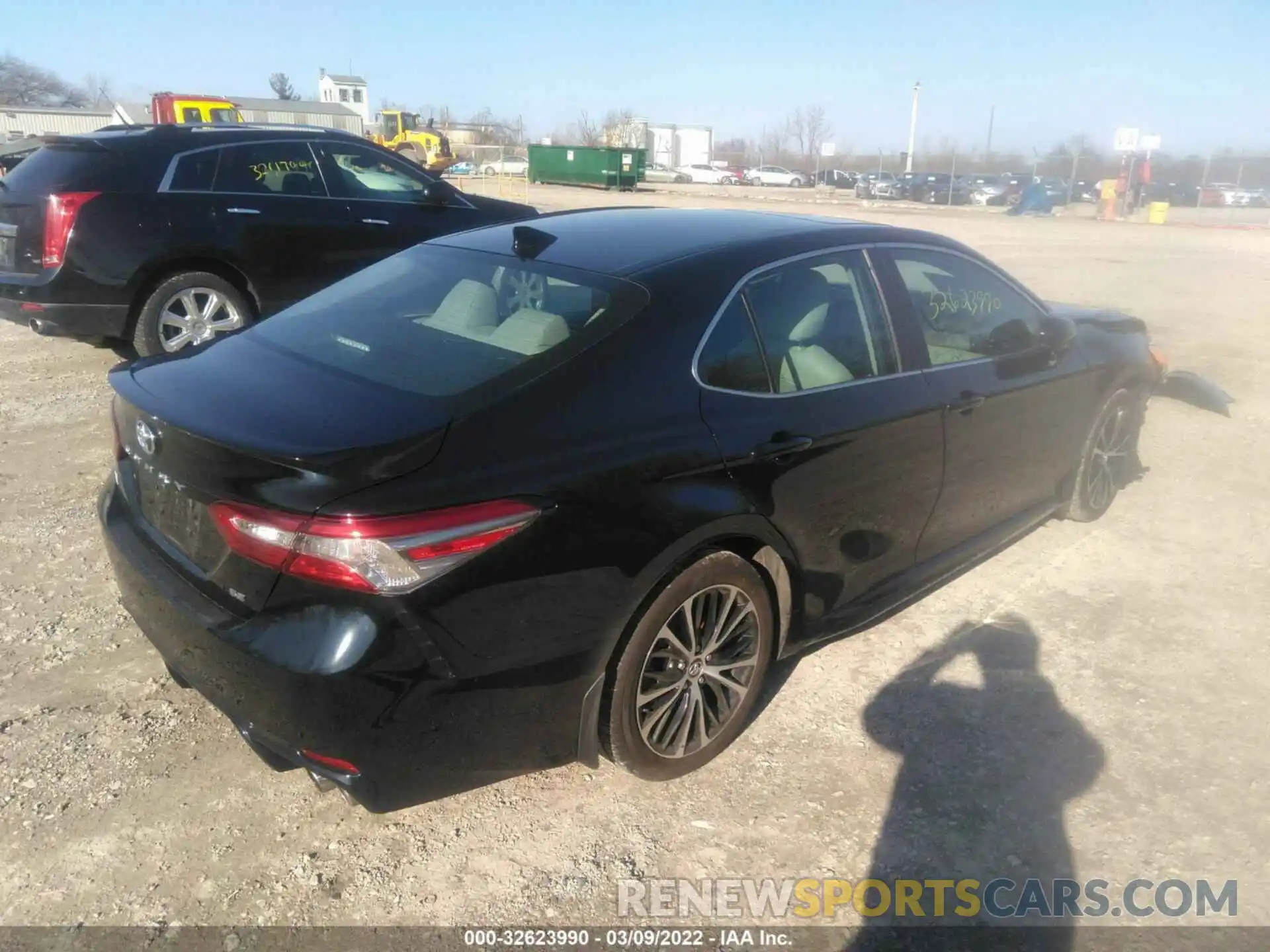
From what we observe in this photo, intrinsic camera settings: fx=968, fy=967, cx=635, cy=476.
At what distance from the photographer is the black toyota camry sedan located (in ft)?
7.43

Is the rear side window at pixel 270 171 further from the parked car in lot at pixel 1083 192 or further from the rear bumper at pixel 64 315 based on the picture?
the parked car in lot at pixel 1083 192

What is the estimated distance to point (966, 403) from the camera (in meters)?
3.72

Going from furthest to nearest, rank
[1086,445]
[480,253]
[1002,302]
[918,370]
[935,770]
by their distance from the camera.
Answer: [1086,445], [1002,302], [918,370], [480,253], [935,770]

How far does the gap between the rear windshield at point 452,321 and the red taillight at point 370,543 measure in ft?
1.48

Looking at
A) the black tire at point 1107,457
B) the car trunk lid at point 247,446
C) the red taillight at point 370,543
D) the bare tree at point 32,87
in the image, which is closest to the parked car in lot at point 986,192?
the black tire at point 1107,457

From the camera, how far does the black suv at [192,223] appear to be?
6375mm

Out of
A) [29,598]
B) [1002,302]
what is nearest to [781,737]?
[1002,302]

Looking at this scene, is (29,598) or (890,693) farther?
(29,598)

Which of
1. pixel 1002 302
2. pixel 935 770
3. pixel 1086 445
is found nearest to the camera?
pixel 935 770

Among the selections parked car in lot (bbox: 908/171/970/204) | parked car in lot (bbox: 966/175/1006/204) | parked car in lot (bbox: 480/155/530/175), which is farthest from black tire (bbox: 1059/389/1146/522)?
parked car in lot (bbox: 480/155/530/175)

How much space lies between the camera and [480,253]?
11.0 ft

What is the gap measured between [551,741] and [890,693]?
148cm

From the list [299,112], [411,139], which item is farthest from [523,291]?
[299,112]

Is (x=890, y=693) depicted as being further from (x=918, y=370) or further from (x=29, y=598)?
(x=29, y=598)
